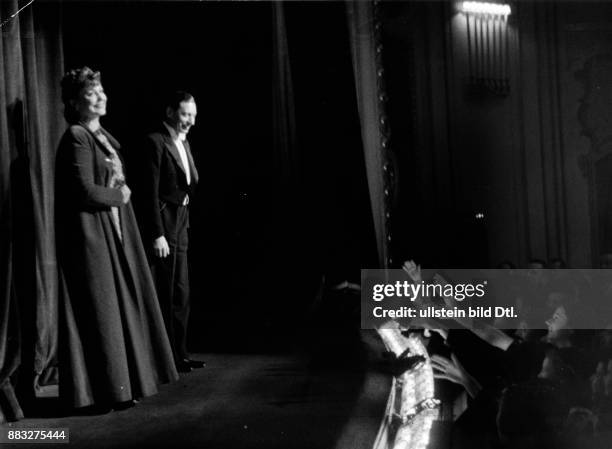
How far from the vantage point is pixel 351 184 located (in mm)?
1916

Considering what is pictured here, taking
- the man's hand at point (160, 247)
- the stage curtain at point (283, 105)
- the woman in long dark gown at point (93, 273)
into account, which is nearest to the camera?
the woman in long dark gown at point (93, 273)

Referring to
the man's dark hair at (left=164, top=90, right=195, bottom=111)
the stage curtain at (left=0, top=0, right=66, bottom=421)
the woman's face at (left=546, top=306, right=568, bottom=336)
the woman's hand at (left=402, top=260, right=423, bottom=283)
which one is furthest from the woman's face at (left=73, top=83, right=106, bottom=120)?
the woman's face at (left=546, top=306, right=568, bottom=336)

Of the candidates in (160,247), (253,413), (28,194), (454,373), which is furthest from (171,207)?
(454,373)

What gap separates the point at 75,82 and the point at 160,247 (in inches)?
Result: 17.2

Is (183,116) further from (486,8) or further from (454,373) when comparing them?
(454,373)

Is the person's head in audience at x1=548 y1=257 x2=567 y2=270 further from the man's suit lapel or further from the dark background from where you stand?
the man's suit lapel

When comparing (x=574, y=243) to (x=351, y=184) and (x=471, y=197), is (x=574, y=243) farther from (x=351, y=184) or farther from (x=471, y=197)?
(x=351, y=184)

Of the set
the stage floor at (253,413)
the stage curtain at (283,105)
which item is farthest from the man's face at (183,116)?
the stage floor at (253,413)

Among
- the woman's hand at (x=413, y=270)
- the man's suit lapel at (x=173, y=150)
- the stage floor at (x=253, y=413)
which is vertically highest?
the man's suit lapel at (x=173, y=150)

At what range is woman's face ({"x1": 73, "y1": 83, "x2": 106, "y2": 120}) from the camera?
1.46 meters

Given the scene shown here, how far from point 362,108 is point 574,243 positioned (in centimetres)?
60

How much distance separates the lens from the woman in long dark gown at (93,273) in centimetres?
142

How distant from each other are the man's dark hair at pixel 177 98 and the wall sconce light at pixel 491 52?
0.67 metres
